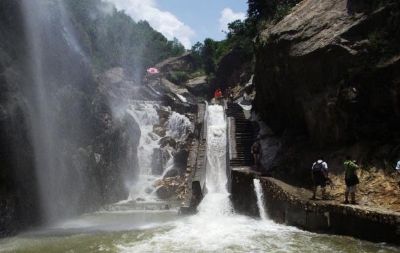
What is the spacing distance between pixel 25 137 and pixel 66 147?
3390mm

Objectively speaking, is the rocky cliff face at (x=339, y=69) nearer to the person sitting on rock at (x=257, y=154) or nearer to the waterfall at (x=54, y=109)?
the person sitting on rock at (x=257, y=154)

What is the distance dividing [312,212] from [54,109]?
12055mm

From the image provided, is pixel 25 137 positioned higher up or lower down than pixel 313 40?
lower down

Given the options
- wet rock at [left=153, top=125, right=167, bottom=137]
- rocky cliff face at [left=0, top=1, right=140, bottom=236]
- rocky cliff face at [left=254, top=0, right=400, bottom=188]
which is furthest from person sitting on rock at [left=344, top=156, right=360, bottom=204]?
wet rock at [left=153, top=125, right=167, bottom=137]

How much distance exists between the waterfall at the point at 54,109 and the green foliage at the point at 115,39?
72.4 feet

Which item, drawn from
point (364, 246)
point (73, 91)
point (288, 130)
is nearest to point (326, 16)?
point (288, 130)

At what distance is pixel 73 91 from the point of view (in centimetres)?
2156

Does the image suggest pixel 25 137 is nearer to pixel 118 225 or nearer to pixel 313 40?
pixel 118 225

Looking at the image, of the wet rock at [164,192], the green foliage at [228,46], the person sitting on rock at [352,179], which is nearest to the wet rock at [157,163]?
the wet rock at [164,192]

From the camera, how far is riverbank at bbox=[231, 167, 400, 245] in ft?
38.9

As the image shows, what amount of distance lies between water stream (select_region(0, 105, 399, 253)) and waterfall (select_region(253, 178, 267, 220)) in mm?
140

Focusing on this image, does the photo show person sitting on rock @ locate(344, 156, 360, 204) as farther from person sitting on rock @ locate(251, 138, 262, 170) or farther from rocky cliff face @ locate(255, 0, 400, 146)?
person sitting on rock @ locate(251, 138, 262, 170)

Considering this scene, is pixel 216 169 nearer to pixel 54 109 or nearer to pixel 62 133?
pixel 62 133

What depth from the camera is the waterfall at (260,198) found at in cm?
1756
